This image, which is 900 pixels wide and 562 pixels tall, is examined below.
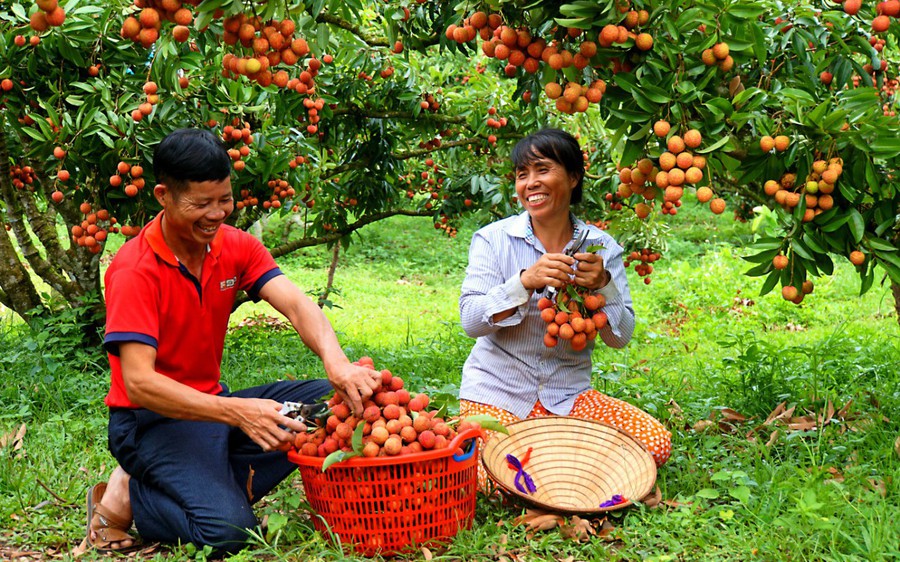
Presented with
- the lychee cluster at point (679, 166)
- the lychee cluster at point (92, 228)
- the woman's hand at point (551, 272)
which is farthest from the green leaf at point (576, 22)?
the lychee cluster at point (92, 228)

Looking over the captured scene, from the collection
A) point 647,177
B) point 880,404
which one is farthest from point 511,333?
point 880,404

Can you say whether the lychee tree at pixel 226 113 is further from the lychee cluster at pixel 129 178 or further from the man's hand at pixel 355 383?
the man's hand at pixel 355 383

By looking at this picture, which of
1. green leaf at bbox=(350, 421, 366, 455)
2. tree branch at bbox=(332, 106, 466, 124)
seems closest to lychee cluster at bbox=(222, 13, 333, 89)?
green leaf at bbox=(350, 421, 366, 455)

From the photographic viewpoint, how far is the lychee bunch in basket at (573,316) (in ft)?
10.2

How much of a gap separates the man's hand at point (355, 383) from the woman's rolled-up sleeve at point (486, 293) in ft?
1.54

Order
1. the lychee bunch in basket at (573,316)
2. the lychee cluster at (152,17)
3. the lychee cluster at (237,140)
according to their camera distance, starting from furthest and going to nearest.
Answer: the lychee cluster at (237,140) < the lychee bunch in basket at (573,316) < the lychee cluster at (152,17)

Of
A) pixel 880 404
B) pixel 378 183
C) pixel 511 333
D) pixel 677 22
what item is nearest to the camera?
pixel 677 22

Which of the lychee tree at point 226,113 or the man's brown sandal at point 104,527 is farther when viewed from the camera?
the man's brown sandal at point 104,527

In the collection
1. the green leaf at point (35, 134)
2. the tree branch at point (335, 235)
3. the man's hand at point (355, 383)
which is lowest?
the tree branch at point (335, 235)

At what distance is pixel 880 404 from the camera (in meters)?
3.84

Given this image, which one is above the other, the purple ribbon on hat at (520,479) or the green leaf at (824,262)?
the green leaf at (824,262)

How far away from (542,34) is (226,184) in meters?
1.11

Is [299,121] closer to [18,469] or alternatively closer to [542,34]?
[18,469]

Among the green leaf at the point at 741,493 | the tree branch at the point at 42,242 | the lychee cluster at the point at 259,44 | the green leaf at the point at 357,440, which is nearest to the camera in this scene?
the lychee cluster at the point at 259,44
